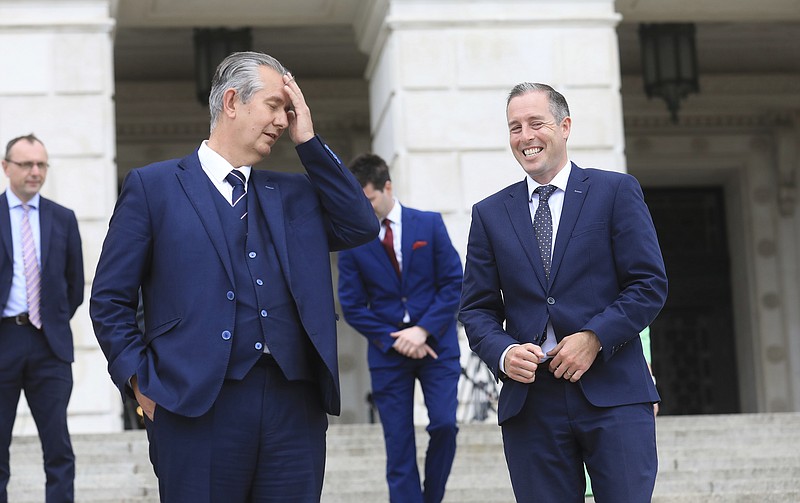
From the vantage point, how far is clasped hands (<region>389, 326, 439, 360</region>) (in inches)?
274

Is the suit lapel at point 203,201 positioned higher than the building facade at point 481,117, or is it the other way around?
the building facade at point 481,117

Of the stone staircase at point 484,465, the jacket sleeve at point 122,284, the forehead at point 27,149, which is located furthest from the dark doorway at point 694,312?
the jacket sleeve at point 122,284

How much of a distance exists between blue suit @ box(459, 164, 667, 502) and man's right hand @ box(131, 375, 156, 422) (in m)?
1.13

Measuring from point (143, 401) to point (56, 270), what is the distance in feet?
11.2

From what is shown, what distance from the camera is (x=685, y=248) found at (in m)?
16.8

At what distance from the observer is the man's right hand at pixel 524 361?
431 cm

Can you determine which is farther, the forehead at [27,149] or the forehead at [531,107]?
the forehead at [27,149]

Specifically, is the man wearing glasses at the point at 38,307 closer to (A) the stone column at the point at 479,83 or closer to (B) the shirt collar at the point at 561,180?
(B) the shirt collar at the point at 561,180

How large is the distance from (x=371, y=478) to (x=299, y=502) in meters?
4.09

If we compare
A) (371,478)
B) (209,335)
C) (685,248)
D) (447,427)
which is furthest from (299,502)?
(685,248)

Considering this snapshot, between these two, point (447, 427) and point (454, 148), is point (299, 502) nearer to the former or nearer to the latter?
point (447, 427)

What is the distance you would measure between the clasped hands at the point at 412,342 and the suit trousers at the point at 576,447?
2.52m

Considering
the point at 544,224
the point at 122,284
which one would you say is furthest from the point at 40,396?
the point at 544,224

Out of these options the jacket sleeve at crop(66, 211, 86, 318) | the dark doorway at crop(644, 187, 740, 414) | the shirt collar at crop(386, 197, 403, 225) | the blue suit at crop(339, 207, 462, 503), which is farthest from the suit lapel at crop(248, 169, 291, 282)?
the dark doorway at crop(644, 187, 740, 414)
